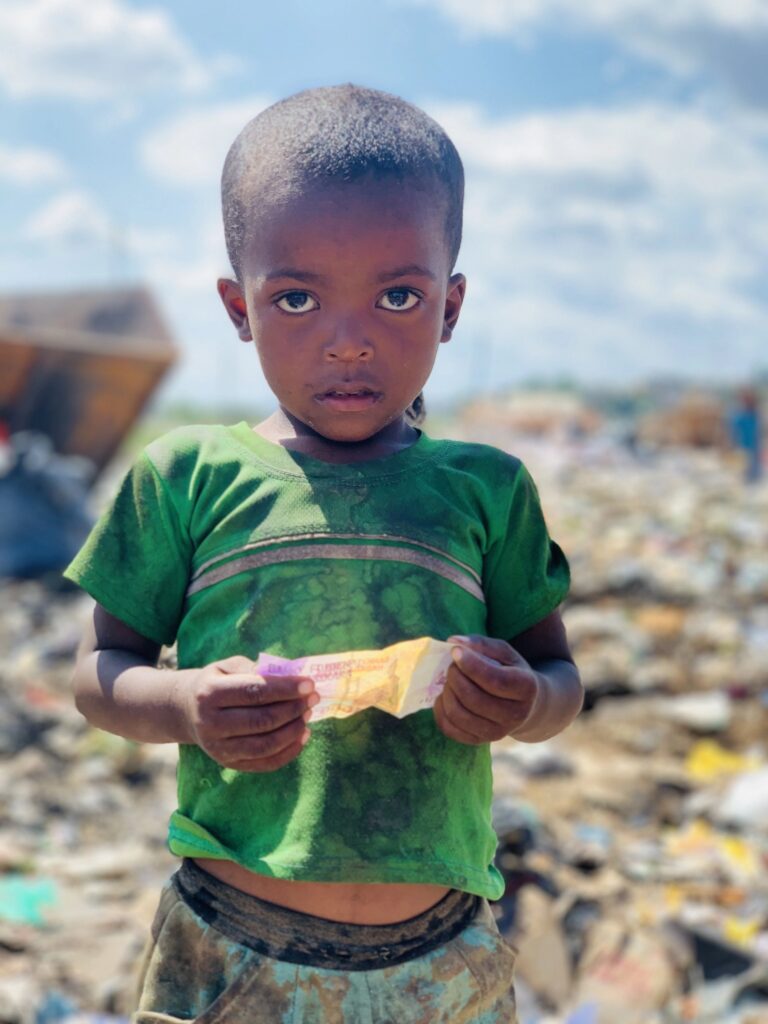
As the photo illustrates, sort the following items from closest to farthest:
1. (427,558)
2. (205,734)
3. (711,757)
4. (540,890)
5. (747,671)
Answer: (205,734) < (427,558) < (540,890) < (711,757) < (747,671)

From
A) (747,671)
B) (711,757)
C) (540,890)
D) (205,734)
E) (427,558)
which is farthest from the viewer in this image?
(747,671)

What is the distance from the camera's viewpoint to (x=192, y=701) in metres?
1.18

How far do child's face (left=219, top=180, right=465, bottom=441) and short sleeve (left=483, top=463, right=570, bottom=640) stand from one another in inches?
7.6

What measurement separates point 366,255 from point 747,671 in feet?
15.5

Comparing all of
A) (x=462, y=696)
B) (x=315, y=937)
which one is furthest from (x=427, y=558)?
(x=315, y=937)

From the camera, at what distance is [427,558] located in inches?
52.1

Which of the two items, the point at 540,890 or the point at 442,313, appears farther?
the point at 540,890

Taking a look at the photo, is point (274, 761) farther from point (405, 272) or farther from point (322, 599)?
point (405, 272)

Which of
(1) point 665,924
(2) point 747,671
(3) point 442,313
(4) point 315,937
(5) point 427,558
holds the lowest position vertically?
(2) point 747,671

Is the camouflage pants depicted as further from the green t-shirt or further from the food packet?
the food packet

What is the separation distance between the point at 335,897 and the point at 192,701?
281mm

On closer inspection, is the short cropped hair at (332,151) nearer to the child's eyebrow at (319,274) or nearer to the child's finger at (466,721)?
the child's eyebrow at (319,274)

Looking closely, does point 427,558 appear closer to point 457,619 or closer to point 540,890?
point 457,619

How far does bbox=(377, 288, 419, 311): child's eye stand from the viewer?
1.28 metres
